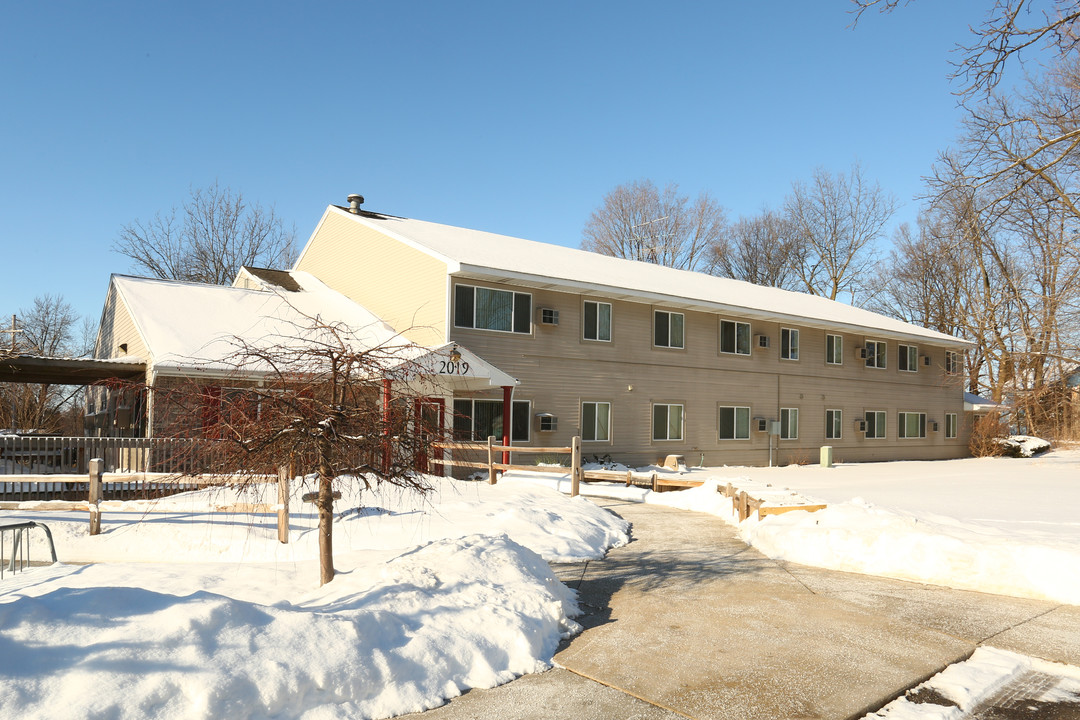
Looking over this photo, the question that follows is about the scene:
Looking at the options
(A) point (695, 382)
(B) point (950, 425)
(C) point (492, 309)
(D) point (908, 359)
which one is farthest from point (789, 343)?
(B) point (950, 425)

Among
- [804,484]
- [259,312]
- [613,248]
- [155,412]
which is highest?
[613,248]

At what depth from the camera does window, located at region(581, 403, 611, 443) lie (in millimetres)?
22219

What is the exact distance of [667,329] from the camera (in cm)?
2439

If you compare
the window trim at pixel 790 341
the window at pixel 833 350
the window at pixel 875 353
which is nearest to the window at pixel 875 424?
the window at pixel 875 353

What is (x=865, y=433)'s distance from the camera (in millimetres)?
31078

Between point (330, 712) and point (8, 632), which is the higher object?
point (8, 632)

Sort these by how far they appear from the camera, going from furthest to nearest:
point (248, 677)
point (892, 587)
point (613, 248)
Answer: point (613, 248) → point (892, 587) → point (248, 677)

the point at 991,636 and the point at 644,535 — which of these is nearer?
the point at 991,636

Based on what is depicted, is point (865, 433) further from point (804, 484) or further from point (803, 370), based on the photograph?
point (804, 484)

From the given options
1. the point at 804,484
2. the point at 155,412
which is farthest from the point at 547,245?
the point at 155,412

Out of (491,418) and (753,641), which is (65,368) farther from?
(753,641)

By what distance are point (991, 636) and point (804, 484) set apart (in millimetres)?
13792

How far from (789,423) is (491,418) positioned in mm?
13112

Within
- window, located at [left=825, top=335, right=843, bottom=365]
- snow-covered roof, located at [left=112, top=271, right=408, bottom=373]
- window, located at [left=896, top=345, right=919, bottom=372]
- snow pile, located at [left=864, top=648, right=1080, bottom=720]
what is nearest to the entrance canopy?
snow-covered roof, located at [left=112, top=271, right=408, bottom=373]
